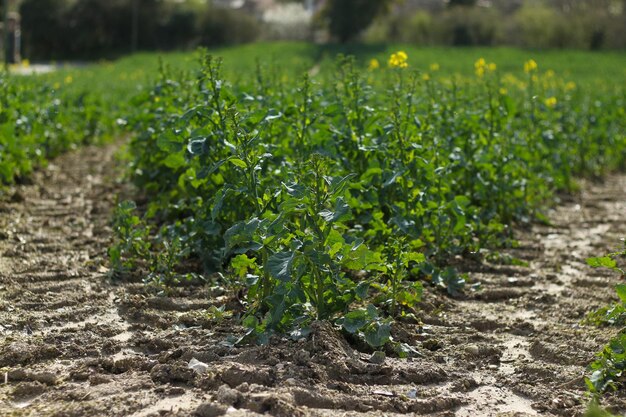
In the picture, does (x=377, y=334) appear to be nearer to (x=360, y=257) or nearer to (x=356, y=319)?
(x=356, y=319)

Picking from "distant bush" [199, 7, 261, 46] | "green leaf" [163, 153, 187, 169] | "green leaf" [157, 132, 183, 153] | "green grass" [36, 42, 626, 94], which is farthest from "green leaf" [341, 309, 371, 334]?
"distant bush" [199, 7, 261, 46]

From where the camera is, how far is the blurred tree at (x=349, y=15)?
2295 inches

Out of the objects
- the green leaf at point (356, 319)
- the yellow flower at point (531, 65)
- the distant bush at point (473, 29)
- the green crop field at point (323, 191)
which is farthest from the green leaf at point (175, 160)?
the distant bush at point (473, 29)

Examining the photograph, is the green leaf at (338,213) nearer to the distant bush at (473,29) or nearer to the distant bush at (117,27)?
the distant bush at (473,29)

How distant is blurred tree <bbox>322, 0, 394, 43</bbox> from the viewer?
5828 cm

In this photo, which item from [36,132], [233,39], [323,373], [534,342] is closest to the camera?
[323,373]

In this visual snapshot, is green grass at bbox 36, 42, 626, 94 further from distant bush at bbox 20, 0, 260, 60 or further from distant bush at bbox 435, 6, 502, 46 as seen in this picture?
distant bush at bbox 435, 6, 502, 46

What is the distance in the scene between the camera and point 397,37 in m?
62.0

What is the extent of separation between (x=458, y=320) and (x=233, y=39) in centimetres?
5740

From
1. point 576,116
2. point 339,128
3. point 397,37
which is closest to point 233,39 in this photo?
point 397,37

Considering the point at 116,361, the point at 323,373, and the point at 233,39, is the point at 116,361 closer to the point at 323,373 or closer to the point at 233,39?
the point at 323,373

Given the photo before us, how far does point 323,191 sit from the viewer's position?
4.64 meters

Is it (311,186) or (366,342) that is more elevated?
(311,186)

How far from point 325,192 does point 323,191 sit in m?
0.03
